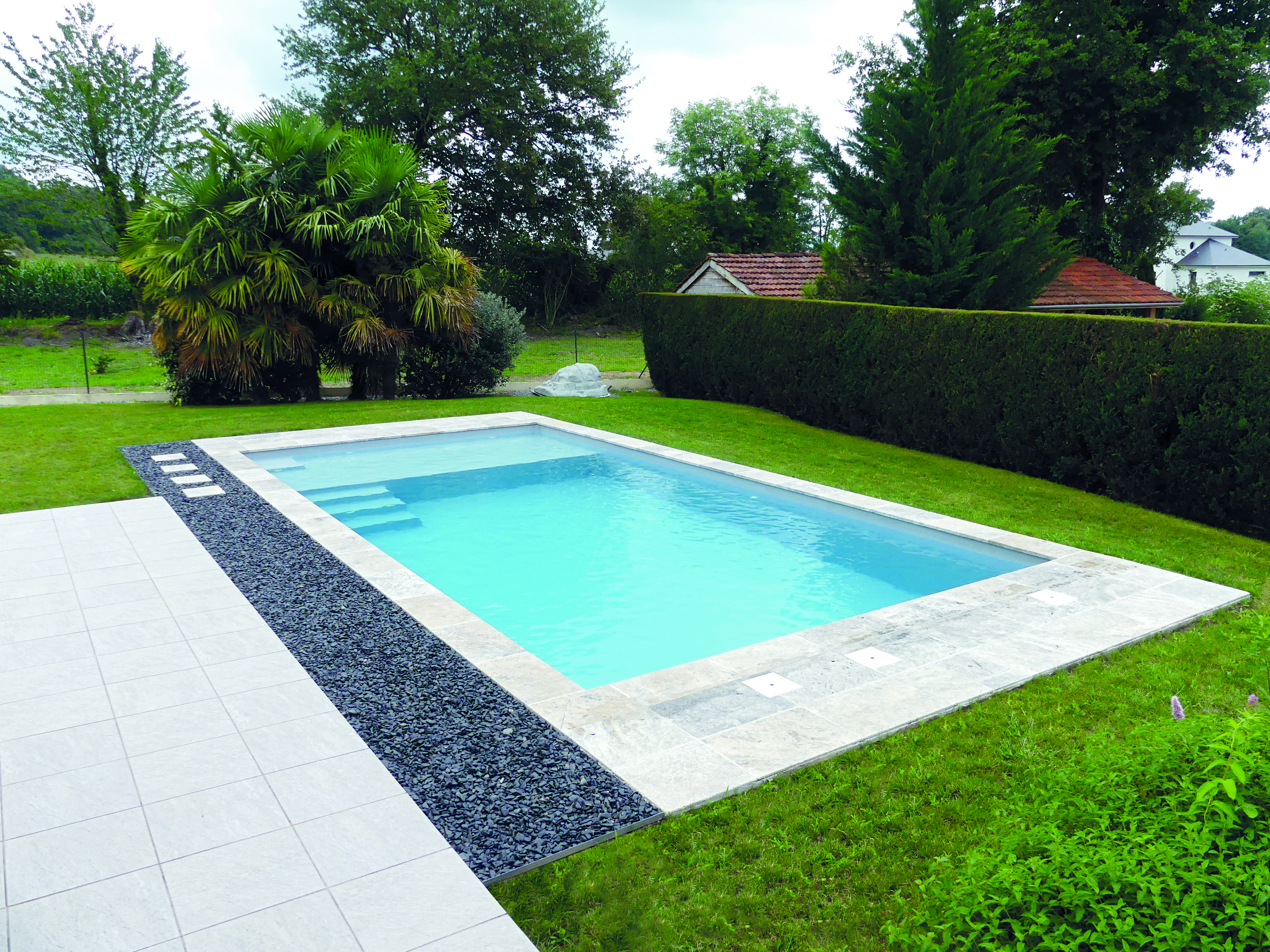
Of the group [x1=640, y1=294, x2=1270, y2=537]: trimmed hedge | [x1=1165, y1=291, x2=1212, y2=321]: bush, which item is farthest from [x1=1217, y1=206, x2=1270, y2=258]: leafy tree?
[x1=640, y1=294, x2=1270, y2=537]: trimmed hedge

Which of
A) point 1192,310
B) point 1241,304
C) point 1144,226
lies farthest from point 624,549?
point 1144,226

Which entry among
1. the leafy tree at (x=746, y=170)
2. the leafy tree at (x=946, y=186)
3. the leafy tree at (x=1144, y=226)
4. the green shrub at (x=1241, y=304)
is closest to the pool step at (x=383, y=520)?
the leafy tree at (x=946, y=186)

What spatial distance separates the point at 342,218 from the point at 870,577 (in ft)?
33.7

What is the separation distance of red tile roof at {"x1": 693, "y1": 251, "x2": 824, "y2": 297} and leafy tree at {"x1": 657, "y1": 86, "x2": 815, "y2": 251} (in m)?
20.8

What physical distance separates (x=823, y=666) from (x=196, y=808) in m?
2.97

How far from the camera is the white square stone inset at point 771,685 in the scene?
4.34 m

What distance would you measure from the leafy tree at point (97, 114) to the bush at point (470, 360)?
18.3 meters

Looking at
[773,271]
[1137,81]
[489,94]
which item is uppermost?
[489,94]

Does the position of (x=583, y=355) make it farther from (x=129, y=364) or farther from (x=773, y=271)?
(x=129, y=364)

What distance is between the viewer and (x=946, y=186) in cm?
1313

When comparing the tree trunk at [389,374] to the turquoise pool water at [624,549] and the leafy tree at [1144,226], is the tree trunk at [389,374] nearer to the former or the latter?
the turquoise pool water at [624,549]

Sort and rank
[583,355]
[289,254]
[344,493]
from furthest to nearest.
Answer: [583,355], [289,254], [344,493]

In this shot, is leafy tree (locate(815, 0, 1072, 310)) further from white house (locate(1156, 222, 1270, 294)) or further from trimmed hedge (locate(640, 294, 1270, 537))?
white house (locate(1156, 222, 1270, 294))

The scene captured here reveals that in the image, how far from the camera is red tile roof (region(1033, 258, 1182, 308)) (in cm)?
1791
